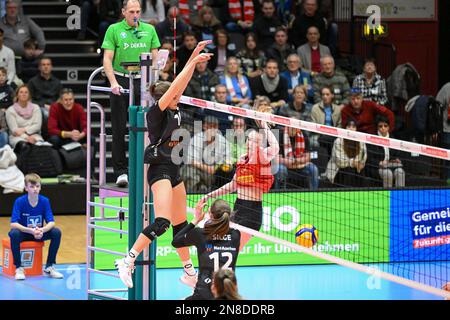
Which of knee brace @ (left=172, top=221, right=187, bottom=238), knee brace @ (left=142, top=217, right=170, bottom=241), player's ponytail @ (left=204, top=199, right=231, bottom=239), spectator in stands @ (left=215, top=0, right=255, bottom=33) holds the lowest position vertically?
knee brace @ (left=172, top=221, right=187, bottom=238)

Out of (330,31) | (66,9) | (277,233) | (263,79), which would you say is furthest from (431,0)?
(277,233)

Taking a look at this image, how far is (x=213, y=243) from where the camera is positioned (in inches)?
373

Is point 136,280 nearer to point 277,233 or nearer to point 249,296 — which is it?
point 249,296

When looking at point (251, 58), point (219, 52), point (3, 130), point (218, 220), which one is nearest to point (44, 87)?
point (3, 130)

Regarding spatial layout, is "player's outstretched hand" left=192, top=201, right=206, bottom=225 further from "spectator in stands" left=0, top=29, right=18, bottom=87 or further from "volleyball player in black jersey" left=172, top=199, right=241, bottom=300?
"spectator in stands" left=0, top=29, right=18, bottom=87

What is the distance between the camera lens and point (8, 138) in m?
16.8

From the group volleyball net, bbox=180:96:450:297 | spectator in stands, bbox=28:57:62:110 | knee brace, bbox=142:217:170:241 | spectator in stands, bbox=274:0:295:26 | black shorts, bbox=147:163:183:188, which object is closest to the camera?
knee brace, bbox=142:217:170:241

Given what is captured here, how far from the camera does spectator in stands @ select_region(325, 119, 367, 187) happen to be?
1583 centimetres

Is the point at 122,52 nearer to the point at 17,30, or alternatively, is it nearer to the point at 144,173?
the point at 144,173

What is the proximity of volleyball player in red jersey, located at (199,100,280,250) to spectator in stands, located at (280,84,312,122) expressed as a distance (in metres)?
5.57

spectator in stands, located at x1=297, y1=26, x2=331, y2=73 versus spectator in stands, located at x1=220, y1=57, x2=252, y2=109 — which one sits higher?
spectator in stands, located at x1=297, y1=26, x2=331, y2=73

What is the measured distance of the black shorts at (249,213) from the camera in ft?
37.2

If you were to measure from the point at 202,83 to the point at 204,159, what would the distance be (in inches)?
90.5

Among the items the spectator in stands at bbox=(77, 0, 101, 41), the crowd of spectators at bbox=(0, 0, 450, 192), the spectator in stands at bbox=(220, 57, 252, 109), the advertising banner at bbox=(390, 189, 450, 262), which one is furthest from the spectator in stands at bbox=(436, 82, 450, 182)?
the spectator in stands at bbox=(77, 0, 101, 41)
